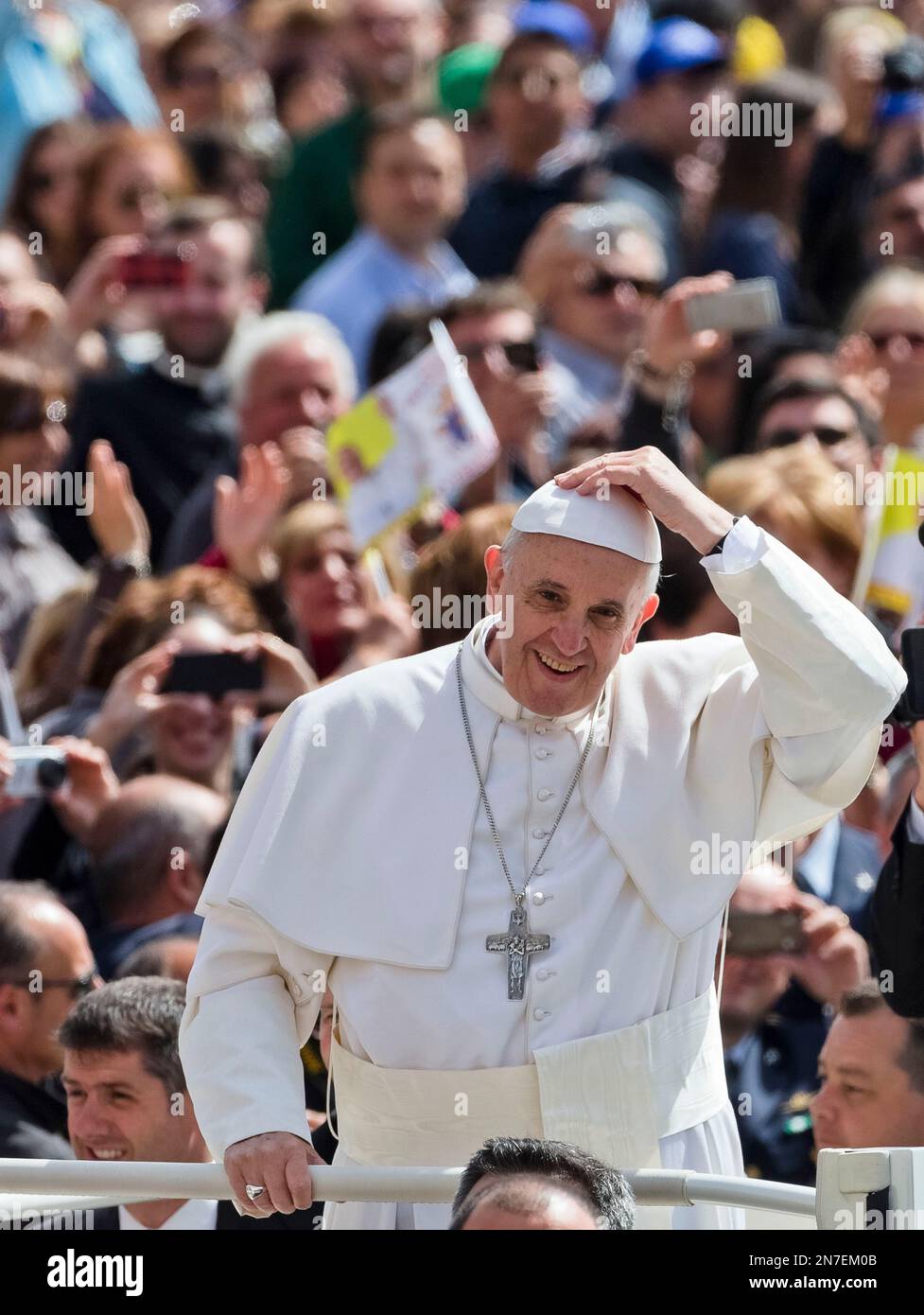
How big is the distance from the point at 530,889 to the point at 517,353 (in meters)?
3.56

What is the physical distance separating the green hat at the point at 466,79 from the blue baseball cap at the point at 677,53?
931mm

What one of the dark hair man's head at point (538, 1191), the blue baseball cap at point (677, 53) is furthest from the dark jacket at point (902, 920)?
the blue baseball cap at point (677, 53)

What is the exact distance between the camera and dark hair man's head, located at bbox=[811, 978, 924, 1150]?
4973 mm

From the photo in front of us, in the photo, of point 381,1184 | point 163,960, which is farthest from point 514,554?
point 163,960

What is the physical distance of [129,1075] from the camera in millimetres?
4980

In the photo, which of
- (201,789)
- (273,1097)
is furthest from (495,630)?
(201,789)

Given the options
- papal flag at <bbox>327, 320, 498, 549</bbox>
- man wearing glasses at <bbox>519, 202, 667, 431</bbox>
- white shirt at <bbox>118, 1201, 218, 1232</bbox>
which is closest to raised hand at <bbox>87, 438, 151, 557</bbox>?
papal flag at <bbox>327, 320, 498, 549</bbox>

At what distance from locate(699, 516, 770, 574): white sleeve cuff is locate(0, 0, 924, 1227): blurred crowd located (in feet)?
1.68

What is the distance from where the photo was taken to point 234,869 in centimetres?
418

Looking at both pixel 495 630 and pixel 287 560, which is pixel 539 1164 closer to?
pixel 495 630

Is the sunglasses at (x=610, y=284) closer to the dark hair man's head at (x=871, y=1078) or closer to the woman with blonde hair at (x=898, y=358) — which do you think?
the woman with blonde hair at (x=898, y=358)

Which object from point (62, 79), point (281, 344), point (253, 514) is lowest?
point (253, 514)

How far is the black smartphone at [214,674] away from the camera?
636 centimetres

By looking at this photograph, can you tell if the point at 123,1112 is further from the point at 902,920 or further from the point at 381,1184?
the point at 902,920
